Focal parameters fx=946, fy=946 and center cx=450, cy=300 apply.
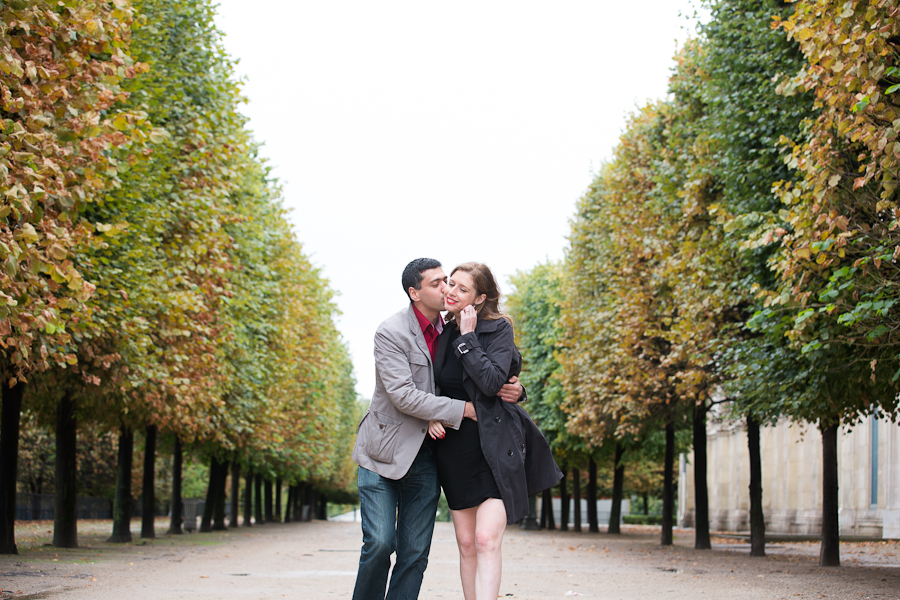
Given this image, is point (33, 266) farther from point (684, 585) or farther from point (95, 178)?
point (684, 585)

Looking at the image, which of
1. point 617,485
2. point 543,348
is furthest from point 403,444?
point 617,485

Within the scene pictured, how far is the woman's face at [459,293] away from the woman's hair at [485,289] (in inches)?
1.4

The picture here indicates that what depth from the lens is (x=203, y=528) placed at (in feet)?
105

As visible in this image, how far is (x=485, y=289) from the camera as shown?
5.88 metres

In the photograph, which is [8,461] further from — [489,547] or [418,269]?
[489,547]

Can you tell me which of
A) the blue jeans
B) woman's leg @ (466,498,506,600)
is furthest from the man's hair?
woman's leg @ (466,498,506,600)

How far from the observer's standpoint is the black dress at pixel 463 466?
5.59 metres

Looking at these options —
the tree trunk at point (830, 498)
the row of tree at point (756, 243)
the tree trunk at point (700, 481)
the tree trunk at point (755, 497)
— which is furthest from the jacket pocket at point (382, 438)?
the tree trunk at point (700, 481)

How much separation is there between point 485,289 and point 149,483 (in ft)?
68.0

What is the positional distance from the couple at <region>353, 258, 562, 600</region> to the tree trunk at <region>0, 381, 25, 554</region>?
39.4 ft

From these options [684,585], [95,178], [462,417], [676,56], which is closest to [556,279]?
[676,56]

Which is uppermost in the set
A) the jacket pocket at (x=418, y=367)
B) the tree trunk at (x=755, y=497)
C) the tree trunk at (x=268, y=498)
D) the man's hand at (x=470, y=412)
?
the jacket pocket at (x=418, y=367)

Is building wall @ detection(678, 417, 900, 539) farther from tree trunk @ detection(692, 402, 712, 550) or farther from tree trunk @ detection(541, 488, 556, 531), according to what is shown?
tree trunk @ detection(541, 488, 556, 531)

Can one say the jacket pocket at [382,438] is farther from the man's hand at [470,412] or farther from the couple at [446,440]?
the man's hand at [470,412]
